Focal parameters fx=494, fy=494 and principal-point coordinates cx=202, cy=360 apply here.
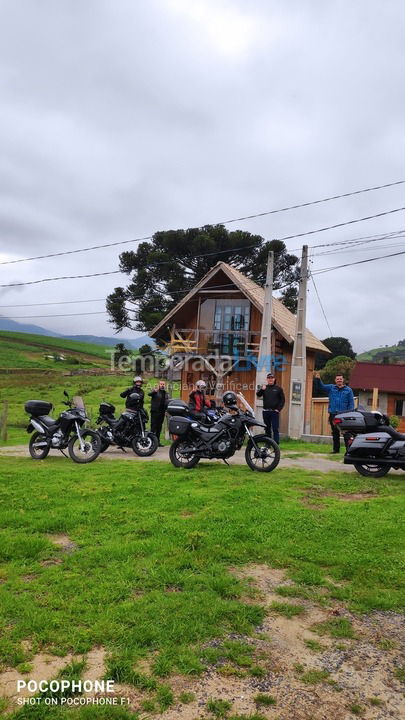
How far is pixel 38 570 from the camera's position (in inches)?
166

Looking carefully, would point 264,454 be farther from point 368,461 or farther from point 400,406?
point 400,406

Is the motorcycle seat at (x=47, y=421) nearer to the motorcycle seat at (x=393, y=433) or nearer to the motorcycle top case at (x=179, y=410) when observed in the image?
the motorcycle top case at (x=179, y=410)

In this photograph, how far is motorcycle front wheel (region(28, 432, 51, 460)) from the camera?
10.9m

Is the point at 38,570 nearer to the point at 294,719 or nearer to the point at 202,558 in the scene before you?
the point at 202,558

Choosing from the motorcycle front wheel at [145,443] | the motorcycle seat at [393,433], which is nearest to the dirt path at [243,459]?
the motorcycle front wheel at [145,443]

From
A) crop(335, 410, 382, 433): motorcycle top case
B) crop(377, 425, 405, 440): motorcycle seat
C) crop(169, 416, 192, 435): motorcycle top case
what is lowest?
crop(169, 416, 192, 435): motorcycle top case

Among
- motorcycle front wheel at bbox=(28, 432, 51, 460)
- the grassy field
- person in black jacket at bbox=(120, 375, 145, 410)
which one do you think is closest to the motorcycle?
the grassy field

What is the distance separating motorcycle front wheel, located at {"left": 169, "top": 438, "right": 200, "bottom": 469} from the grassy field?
4.95ft

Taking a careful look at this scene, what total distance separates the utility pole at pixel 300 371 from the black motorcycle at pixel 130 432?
598cm

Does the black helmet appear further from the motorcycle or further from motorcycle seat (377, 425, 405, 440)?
motorcycle seat (377, 425, 405, 440)

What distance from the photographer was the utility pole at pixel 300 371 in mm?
15828

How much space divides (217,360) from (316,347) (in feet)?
14.8

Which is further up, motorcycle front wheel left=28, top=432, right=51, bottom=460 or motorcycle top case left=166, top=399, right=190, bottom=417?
motorcycle top case left=166, top=399, right=190, bottom=417

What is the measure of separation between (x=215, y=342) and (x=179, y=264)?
17249 millimetres
